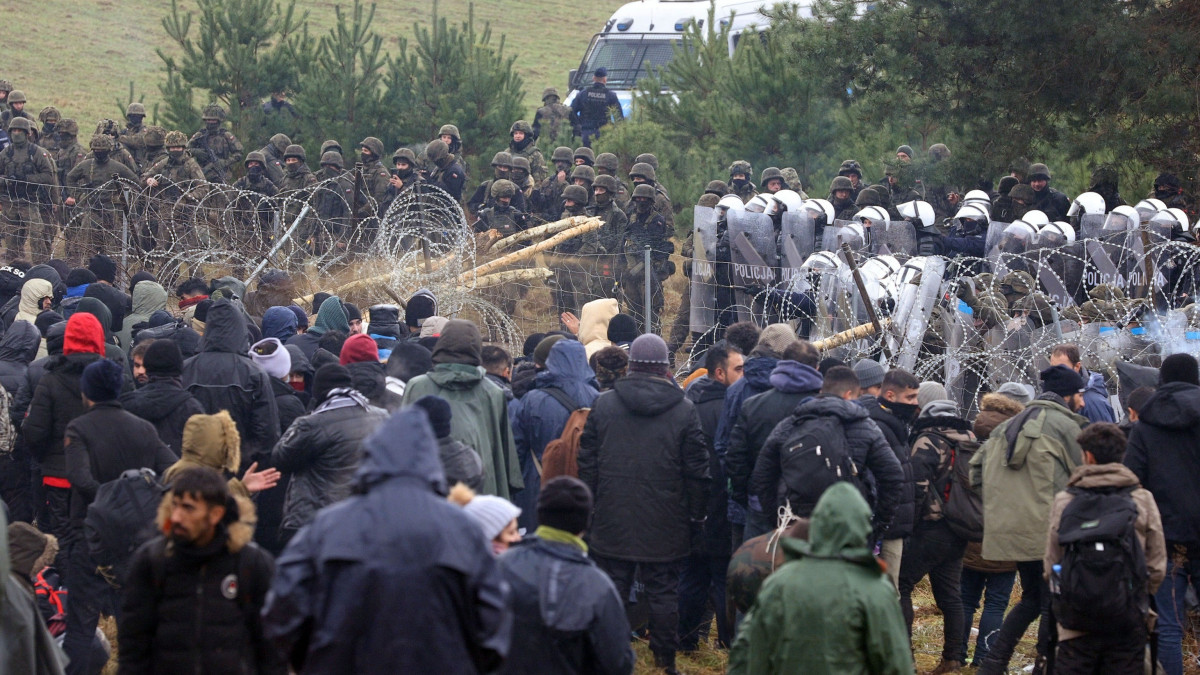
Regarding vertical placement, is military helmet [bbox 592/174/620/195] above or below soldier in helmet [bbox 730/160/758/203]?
above

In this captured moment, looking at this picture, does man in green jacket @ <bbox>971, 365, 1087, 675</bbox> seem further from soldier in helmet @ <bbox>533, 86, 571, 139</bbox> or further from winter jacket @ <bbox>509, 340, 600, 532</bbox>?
soldier in helmet @ <bbox>533, 86, 571, 139</bbox>

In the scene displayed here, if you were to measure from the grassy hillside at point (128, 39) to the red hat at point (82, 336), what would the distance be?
24367mm

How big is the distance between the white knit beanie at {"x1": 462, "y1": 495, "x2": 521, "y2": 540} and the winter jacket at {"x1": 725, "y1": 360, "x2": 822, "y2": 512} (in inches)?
88.5

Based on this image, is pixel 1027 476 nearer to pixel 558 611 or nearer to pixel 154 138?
pixel 558 611

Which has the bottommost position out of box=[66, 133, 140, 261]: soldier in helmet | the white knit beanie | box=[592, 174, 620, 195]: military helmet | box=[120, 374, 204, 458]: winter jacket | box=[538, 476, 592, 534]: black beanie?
box=[66, 133, 140, 261]: soldier in helmet

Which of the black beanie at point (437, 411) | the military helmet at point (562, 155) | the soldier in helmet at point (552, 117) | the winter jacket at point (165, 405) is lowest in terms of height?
the soldier in helmet at point (552, 117)

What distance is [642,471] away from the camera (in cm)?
637

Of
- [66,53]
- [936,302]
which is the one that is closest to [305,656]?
[936,302]

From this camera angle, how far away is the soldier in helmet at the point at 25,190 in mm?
14156

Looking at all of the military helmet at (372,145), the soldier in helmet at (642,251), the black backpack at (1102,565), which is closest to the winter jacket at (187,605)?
the black backpack at (1102,565)

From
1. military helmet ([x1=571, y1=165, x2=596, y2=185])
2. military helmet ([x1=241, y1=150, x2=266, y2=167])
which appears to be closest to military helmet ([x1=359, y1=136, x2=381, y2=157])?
military helmet ([x1=241, y1=150, x2=266, y2=167])

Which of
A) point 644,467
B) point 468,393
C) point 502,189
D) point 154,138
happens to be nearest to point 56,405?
point 468,393

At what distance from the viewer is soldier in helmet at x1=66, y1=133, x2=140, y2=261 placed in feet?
43.2

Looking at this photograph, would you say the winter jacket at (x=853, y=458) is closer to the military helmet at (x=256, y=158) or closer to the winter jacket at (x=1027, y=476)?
the winter jacket at (x=1027, y=476)
